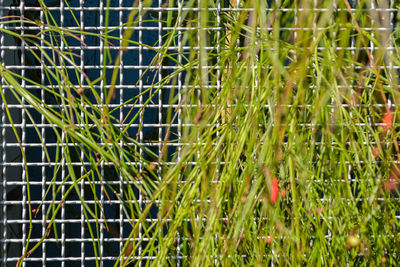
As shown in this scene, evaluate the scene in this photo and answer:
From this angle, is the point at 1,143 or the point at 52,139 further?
the point at 52,139

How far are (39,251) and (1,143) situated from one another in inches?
16.0

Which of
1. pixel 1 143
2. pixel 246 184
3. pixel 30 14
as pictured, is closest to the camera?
pixel 246 184

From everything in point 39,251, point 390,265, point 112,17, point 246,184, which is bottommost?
point 39,251

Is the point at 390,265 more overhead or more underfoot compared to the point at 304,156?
more underfoot

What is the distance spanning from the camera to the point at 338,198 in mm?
428

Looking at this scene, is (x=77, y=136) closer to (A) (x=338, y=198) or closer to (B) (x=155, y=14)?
(A) (x=338, y=198)

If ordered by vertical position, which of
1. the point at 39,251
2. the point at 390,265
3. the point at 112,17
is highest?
the point at 112,17

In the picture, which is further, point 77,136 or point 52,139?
point 52,139

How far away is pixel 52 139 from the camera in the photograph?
0.94m

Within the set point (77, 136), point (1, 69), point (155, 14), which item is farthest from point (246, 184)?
point (155, 14)

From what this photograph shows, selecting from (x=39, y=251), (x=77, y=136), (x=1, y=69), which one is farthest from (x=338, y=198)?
(x=39, y=251)

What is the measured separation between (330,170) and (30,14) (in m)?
0.64

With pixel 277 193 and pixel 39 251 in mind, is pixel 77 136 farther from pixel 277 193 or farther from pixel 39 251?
pixel 39 251

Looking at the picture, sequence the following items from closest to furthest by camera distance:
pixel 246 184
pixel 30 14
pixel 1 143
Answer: pixel 246 184 < pixel 1 143 < pixel 30 14
